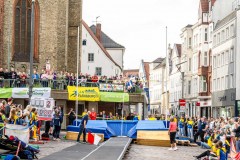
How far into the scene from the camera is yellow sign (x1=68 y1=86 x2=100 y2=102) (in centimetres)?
5038

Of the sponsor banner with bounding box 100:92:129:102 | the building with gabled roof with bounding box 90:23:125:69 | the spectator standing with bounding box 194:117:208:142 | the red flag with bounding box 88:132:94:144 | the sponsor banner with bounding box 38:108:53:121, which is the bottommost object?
the red flag with bounding box 88:132:94:144

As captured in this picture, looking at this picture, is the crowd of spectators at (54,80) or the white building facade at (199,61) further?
the white building facade at (199,61)

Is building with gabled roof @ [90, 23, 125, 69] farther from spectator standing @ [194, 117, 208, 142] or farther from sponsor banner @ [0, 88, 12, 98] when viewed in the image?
spectator standing @ [194, 117, 208, 142]

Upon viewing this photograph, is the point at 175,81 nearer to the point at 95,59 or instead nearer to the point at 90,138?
the point at 95,59

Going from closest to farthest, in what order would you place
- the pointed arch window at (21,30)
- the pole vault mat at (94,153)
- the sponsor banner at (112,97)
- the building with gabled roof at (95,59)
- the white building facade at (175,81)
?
the pole vault mat at (94,153) < the sponsor banner at (112,97) < the pointed arch window at (21,30) < the building with gabled roof at (95,59) < the white building facade at (175,81)

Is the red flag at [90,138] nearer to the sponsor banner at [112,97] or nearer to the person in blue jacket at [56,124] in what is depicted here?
the person in blue jacket at [56,124]

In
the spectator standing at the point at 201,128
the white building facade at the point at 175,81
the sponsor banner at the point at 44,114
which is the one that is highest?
the white building facade at the point at 175,81

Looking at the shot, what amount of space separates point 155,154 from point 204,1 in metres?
53.9

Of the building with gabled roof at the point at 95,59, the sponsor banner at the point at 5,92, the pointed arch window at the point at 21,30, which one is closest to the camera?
the sponsor banner at the point at 5,92

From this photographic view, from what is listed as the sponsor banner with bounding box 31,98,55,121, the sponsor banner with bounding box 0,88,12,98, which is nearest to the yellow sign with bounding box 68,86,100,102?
the sponsor banner with bounding box 0,88,12,98

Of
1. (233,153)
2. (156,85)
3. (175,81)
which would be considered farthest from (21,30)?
(156,85)

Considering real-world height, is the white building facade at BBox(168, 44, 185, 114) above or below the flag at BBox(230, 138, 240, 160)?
above

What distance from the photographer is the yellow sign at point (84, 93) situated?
1983 inches

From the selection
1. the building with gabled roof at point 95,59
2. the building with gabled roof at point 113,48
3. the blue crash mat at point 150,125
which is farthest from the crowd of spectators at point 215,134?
the building with gabled roof at point 113,48
